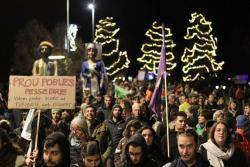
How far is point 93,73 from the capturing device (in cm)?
1459

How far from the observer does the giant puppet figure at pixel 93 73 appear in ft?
47.6

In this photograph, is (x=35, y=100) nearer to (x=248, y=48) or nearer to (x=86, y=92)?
(x=86, y=92)

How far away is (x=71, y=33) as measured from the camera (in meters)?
60.8

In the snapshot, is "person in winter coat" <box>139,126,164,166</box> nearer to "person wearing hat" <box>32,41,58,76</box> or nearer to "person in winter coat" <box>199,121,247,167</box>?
"person in winter coat" <box>199,121,247,167</box>

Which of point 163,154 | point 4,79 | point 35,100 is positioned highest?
point 4,79

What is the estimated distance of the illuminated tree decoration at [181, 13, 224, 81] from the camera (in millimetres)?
55500

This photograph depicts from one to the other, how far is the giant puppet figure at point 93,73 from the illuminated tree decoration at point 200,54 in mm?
40725

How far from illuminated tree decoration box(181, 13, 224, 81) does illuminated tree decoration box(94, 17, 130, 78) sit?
9.50 m

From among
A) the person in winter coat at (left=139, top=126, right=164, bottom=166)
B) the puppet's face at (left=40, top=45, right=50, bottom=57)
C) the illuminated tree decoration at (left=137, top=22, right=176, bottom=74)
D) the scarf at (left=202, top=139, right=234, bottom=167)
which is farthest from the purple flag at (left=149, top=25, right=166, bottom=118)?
the illuminated tree decoration at (left=137, top=22, right=176, bottom=74)

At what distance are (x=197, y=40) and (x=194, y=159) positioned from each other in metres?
51.7

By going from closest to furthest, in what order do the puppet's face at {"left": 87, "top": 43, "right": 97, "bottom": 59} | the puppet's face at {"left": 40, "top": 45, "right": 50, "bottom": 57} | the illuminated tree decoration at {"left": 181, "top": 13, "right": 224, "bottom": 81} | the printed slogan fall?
the printed slogan, the puppet's face at {"left": 40, "top": 45, "right": 50, "bottom": 57}, the puppet's face at {"left": 87, "top": 43, "right": 97, "bottom": 59}, the illuminated tree decoration at {"left": 181, "top": 13, "right": 224, "bottom": 81}

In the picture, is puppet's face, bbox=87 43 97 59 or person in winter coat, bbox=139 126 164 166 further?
puppet's face, bbox=87 43 97 59

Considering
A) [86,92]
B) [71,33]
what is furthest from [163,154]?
[71,33]

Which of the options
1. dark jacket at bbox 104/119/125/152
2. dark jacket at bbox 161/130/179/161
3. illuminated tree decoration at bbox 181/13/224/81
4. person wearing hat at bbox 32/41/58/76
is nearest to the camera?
dark jacket at bbox 161/130/179/161
